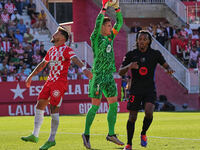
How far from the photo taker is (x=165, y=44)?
3447 cm

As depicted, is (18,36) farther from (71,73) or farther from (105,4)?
(105,4)

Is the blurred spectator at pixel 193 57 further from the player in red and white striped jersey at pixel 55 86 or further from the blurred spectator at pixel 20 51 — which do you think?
the player in red and white striped jersey at pixel 55 86

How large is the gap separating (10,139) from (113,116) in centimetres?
288

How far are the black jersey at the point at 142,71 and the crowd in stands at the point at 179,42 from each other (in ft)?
77.6

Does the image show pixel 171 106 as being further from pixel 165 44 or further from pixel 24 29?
pixel 24 29

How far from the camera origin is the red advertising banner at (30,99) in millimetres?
26031

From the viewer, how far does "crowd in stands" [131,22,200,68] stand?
33844 millimetres

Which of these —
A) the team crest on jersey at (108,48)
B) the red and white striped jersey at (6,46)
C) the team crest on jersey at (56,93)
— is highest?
the red and white striped jersey at (6,46)

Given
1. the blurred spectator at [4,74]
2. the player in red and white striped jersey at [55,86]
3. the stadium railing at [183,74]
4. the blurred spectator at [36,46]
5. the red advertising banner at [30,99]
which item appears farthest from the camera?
the stadium railing at [183,74]

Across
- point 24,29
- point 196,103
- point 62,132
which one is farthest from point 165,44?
point 62,132

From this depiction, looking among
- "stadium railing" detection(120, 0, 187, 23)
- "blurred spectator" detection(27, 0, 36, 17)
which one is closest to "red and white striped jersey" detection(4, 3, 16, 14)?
"blurred spectator" detection(27, 0, 36, 17)

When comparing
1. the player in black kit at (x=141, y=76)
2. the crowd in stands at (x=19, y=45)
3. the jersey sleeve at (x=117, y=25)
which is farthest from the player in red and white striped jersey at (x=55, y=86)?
the crowd in stands at (x=19, y=45)

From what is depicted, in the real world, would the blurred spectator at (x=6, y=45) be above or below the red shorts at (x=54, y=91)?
above

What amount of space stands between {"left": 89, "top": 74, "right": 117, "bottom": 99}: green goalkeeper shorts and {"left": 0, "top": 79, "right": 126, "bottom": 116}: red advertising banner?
14888 mm
